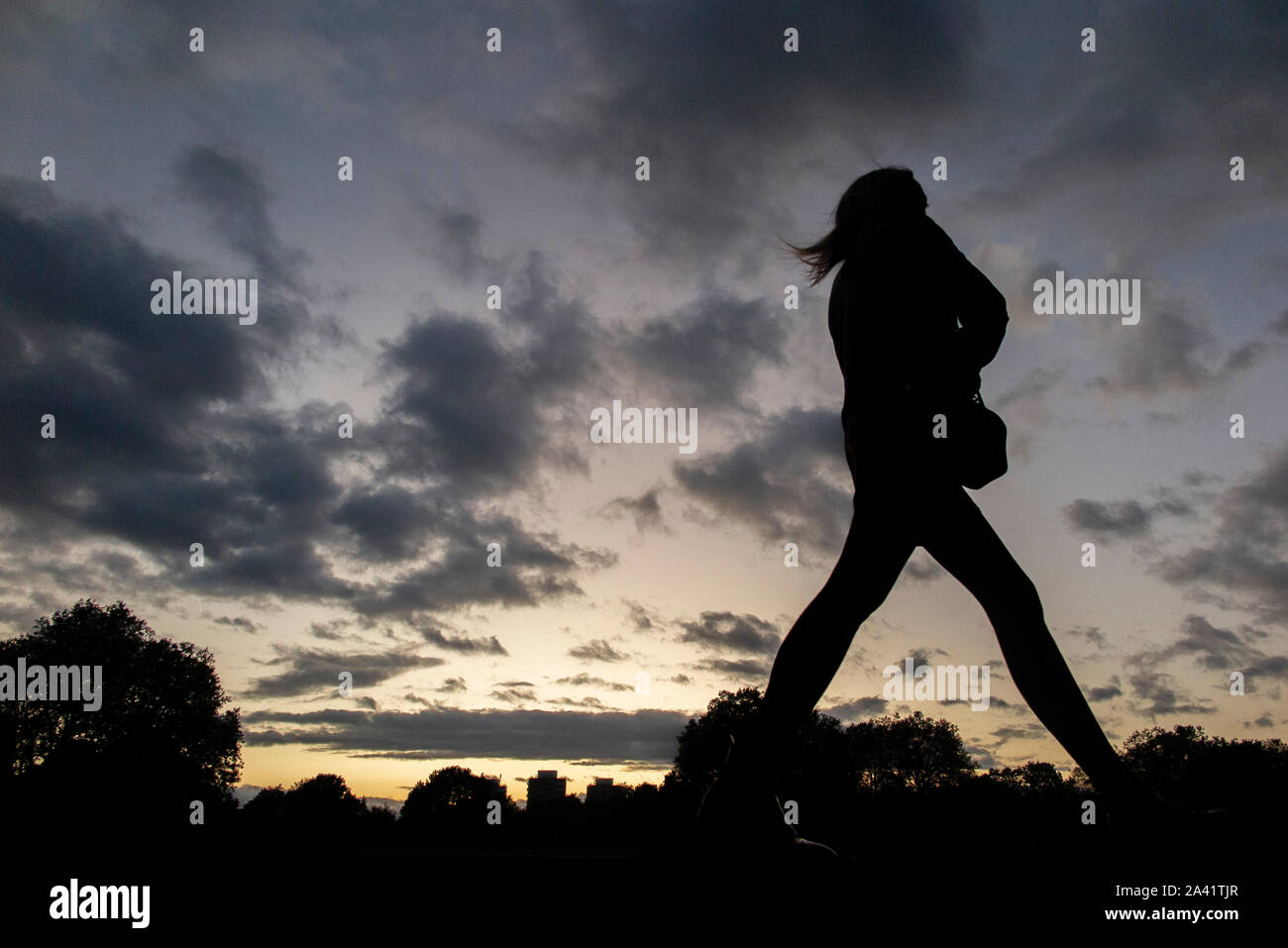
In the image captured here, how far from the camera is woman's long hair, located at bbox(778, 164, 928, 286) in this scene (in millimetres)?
3467

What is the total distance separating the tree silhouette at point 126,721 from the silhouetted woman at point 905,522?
44797mm

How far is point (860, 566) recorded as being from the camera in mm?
3014

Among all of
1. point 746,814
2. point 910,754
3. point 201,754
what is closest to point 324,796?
point 201,754

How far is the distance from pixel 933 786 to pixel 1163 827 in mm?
68928

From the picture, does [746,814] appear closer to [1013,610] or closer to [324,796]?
[1013,610]

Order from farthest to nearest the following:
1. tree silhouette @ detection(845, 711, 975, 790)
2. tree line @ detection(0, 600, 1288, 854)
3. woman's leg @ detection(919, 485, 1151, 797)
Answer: tree silhouette @ detection(845, 711, 975, 790)
tree line @ detection(0, 600, 1288, 854)
woman's leg @ detection(919, 485, 1151, 797)

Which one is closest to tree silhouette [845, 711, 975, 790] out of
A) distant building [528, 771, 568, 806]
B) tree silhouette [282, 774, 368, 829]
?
distant building [528, 771, 568, 806]

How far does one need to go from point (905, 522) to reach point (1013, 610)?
58 centimetres

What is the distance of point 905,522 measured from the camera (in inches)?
120

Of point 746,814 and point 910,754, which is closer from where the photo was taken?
→ point 746,814

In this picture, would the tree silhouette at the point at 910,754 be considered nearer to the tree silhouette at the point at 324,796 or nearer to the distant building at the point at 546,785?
the distant building at the point at 546,785

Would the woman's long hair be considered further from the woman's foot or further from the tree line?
the tree line

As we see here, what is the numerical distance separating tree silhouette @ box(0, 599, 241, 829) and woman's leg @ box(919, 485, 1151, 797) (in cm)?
4527
